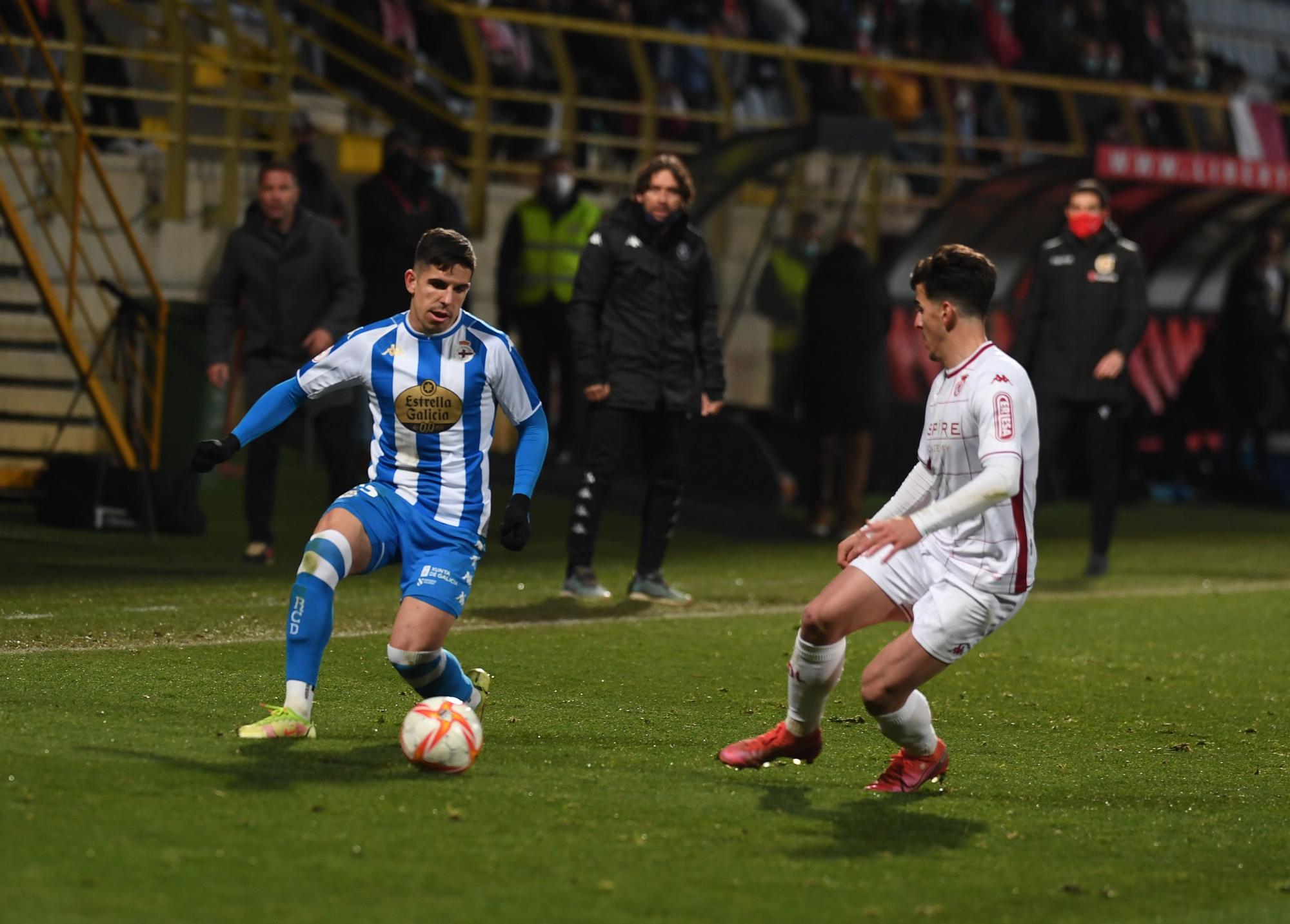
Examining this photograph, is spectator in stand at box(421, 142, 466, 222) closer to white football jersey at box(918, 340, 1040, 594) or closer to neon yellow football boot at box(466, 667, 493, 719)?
neon yellow football boot at box(466, 667, 493, 719)

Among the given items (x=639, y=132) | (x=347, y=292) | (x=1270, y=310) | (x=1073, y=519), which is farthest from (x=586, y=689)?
(x=1270, y=310)

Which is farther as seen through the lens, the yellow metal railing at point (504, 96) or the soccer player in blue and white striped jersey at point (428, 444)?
the yellow metal railing at point (504, 96)

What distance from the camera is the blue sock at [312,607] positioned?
5.81 meters

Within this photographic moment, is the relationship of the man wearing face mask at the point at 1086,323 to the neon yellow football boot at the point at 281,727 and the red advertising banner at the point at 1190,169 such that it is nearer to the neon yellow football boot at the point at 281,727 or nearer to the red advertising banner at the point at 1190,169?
the red advertising banner at the point at 1190,169

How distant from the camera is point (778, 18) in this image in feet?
72.3

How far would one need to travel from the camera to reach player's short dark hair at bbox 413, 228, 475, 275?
241 inches

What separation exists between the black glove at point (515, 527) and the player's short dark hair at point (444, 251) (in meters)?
0.74

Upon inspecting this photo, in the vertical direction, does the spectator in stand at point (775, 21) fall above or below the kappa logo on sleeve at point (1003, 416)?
above

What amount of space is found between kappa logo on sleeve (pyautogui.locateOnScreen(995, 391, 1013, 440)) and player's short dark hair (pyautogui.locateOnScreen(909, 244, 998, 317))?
30 cm

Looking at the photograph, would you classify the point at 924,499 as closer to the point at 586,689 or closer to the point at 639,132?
the point at 586,689

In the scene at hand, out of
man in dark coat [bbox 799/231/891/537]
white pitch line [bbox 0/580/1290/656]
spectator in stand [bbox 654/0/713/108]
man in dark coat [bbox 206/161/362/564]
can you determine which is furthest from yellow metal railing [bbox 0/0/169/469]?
spectator in stand [bbox 654/0/713/108]

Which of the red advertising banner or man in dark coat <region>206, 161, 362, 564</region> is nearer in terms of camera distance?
man in dark coat <region>206, 161, 362, 564</region>

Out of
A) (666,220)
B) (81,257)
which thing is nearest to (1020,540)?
(666,220)

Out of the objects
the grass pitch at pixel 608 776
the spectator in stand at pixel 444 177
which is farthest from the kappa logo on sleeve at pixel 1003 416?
the spectator in stand at pixel 444 177
